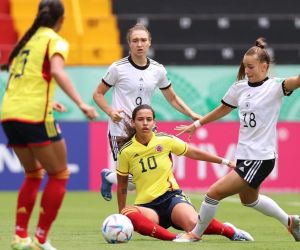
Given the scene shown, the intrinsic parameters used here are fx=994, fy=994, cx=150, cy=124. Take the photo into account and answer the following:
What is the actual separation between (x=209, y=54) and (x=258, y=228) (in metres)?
10.3

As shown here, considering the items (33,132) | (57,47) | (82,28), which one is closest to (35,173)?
(33,132)

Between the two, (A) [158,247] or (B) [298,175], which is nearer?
(A) [158,247]

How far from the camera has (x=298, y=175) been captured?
17.4m

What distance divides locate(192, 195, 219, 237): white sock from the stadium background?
7.97m

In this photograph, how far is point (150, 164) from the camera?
955cm

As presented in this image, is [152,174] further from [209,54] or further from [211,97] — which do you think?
[209,54]

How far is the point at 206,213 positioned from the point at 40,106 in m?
2.40

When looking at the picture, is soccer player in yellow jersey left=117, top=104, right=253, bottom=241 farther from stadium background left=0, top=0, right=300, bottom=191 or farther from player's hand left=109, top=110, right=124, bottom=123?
stadium background left=0, top=0, right=300, bottom=191

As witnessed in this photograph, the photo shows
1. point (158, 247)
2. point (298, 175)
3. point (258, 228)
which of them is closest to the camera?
point (158, 247)

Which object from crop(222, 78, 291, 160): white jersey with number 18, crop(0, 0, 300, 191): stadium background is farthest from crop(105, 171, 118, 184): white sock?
crop(0, 0, 300, 191): stadium background

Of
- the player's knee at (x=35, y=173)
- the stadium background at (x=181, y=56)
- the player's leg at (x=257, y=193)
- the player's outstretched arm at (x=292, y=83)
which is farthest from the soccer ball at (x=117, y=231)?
the stadium background at (x=181, y=56)

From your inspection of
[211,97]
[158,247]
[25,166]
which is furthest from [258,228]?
[211,97]

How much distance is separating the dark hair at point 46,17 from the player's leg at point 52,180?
0.74 metres

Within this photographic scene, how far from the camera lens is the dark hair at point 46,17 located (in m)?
7.34
